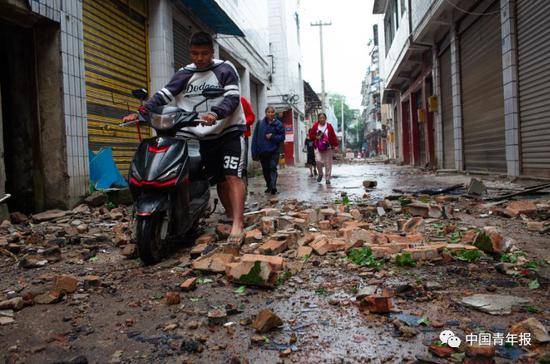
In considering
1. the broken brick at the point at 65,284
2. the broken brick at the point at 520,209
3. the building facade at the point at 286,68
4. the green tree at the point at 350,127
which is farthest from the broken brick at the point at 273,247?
the green tree at the point at 350,127

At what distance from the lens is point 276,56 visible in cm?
2945

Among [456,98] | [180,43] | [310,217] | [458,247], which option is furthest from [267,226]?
[456,98]

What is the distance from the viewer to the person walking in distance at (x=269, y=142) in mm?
8586

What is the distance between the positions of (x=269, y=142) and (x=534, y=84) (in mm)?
4838

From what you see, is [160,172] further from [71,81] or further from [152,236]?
[71,81]

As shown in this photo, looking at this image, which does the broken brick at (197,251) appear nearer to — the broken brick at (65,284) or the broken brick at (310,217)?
the broken brick at (65,284)

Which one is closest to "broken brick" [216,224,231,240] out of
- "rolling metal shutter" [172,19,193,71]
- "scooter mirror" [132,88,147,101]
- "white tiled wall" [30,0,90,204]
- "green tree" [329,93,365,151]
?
"scooter mirror" [132,88,147,101]

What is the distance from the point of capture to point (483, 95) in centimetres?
1032

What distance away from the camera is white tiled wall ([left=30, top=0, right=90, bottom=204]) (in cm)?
590

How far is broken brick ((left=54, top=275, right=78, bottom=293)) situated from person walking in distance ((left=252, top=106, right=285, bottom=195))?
19.7 feet

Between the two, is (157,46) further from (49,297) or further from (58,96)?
(49,297)

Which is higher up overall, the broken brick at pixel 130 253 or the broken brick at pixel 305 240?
the broken brick at pixel 305 240

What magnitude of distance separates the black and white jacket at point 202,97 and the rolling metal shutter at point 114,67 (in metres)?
2.91

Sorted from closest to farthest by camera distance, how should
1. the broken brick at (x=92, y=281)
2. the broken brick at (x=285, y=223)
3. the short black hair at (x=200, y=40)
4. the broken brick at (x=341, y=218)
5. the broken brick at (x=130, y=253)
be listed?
the broken brick at (x=92, y=281), the broken brick at (x=130, y=253), the short black hair at (x=200, y=40), the broken brick at (x=285, y=223), the broken brick at (x=341, y=218)
